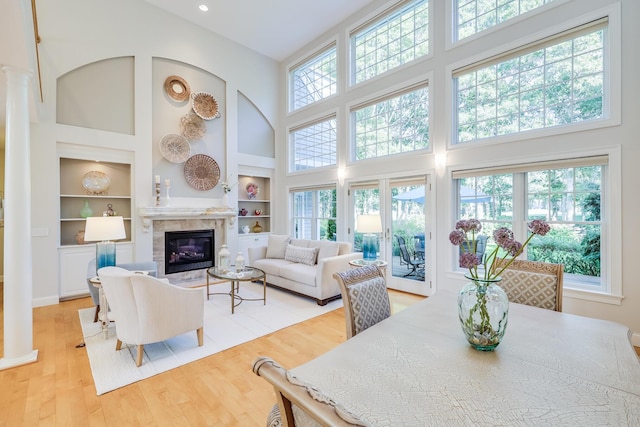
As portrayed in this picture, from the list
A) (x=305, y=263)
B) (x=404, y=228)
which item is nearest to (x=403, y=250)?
(x=404, y=228)

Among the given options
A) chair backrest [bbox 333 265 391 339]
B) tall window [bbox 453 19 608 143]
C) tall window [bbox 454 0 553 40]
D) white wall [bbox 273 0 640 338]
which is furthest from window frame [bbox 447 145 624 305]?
chair backrest [bbox 333 265 391 339]

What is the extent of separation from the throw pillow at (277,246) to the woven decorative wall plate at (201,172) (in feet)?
5.84

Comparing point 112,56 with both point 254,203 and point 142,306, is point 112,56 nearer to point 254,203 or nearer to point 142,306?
point 254,203

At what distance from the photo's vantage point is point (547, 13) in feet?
11.4

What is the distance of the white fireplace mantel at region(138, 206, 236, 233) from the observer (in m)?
5.01

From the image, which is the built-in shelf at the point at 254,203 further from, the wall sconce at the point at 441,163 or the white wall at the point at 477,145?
the wall sconce at the point at 441,163

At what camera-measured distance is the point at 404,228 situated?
16.4 ft

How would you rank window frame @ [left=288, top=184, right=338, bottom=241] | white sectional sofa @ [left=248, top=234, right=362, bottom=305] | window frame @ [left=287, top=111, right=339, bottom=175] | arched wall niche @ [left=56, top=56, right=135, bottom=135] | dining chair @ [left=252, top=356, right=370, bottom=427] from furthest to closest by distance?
1. window frame @ [left=288, top=184, right=338, bottom=241]
2. window frame @ [left=287, top=111, right=339, bottom=175]
3. arched wall niche @ [left=56, top=56, right=135, bottom=135]
4. white sectional sofa @ [left=248, top=234, right=362, bottom=305]
5. dining chair @ [left=252, top=356, right=370, bottom=427]

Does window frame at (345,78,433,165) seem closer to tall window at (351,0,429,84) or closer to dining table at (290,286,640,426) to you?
tall window at (351,0,429,84)

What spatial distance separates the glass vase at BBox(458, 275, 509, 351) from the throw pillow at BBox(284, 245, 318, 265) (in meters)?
3.64

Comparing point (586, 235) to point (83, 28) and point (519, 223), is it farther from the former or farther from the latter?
point (83, 28)

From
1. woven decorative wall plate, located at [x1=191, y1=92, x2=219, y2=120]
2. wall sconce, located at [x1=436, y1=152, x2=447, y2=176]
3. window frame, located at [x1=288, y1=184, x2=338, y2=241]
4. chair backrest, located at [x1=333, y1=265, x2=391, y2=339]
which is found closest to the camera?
chair backrest, located at [x1=333, y1=265, x2=391, y2=339]

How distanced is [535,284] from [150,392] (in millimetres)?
2915

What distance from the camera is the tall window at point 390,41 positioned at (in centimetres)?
477
